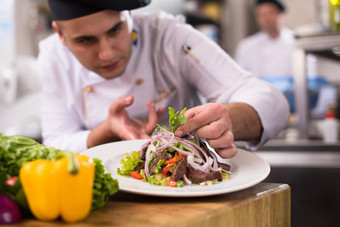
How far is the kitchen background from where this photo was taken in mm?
2004

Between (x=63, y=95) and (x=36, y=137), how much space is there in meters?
1.35

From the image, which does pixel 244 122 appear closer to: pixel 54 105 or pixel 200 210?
pixel 200 210

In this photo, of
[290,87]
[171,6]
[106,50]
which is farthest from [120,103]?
[171,6]

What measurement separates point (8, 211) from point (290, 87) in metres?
3.90

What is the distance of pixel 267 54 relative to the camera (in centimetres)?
607

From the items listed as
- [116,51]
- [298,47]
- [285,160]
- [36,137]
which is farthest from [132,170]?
[36,137]

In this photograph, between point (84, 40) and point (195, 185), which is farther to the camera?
point (84, 40)

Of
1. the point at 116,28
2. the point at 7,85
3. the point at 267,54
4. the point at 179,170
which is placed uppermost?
the point at 116,28

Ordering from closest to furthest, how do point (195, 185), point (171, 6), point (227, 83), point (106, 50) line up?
point (195, 185), point (106, 50), point (227, 83), point (171, 6)

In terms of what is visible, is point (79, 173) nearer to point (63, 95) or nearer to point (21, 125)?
point (63, 95)

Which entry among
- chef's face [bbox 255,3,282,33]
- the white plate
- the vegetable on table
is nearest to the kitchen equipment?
the white plate

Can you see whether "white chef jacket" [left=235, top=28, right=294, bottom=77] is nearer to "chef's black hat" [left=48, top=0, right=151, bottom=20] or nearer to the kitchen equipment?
the kitchen equipment

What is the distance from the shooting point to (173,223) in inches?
29.8

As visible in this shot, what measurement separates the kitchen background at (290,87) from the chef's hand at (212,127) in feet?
2.86
